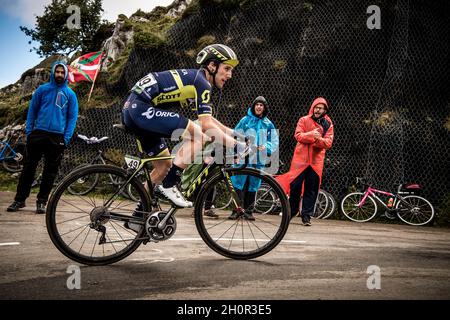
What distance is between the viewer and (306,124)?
7.95 m

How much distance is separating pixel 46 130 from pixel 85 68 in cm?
981

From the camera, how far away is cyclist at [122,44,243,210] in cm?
361

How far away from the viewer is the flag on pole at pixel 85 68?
15327 millimetres

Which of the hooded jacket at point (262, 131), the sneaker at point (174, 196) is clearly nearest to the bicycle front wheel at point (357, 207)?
the hooded jacket at point (262, 131)

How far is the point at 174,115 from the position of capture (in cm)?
363

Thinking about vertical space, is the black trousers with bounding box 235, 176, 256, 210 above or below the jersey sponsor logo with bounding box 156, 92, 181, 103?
below

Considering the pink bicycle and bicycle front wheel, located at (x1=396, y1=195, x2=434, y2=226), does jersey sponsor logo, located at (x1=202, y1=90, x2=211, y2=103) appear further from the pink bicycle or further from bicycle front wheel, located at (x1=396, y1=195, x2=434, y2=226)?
bicycle front wheel, located at (x1=396, y1=195, x2=434, y2=226)

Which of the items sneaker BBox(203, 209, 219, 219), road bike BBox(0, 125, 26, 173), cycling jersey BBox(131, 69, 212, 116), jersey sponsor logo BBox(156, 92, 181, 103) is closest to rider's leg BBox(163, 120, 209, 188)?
cycling jersey BBox(131, 69, 212, 116)

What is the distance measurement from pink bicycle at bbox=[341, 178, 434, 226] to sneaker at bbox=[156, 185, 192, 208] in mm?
7285

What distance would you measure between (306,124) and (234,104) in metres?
5.07

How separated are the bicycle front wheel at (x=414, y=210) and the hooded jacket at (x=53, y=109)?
8134 mm

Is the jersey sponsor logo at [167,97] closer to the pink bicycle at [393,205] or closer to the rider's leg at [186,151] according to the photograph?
the rider's leg at [186,151]

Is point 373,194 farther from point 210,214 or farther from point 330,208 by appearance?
point 210,214
